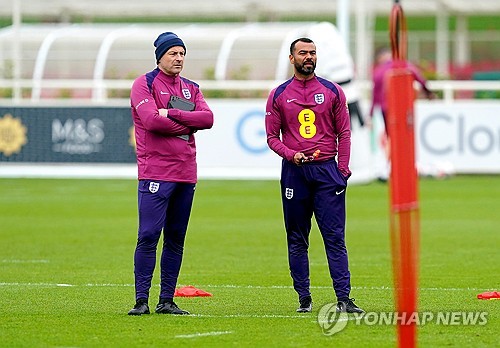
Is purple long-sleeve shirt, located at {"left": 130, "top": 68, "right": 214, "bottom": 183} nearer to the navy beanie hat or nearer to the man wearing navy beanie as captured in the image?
the man wearing navy beanie

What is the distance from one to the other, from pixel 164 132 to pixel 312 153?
1.26m

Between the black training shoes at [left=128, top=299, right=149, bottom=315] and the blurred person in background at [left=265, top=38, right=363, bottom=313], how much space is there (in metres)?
1.31

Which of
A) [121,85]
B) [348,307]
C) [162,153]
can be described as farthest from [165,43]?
[121,85]

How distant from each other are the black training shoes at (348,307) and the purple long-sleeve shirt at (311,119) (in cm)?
108

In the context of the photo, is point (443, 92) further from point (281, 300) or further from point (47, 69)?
point (281, 300)

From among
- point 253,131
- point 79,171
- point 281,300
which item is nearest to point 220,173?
point 253,131

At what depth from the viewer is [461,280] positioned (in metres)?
13.8

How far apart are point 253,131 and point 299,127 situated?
17495 mm

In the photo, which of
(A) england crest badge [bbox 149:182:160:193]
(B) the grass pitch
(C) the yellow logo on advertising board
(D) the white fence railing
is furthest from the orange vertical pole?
(C) the yellow logo on advertising board

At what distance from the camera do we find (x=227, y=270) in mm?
15008

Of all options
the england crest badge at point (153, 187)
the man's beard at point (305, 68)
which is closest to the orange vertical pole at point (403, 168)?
the man's beard at point (305, 68)

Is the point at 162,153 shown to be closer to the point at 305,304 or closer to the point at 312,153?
the point at 312,153

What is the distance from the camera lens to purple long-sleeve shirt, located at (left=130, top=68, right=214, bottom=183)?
11.3m

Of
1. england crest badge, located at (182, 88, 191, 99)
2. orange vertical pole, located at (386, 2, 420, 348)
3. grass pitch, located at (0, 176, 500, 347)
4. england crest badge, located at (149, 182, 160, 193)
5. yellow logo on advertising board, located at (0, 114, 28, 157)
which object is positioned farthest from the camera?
yellow logo on advertising board, located at (0, 114, 28, 157)
